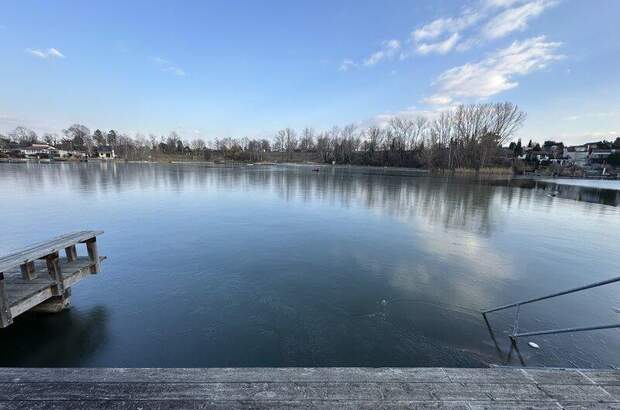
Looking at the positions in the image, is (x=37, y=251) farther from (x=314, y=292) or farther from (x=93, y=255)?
(x=314, y=292)

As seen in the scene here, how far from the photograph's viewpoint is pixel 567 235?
35.2 ft

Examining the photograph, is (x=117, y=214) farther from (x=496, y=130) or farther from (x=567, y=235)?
(x=496, y=130)

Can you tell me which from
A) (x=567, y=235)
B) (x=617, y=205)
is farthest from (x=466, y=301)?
(x=617, y=205)

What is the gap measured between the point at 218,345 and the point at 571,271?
843 cm

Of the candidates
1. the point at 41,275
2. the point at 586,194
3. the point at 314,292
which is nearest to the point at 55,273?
the point at 41,275

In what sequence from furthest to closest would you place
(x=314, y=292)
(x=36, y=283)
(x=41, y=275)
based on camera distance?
(x=314, y=292), (x=41, y=275), (x=36, y=283)

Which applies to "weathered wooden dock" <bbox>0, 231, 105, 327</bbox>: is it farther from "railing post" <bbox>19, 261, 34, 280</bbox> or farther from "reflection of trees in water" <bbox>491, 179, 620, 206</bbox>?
"reflection of trees in water" <bbox>491, 179, 620, 206</bbox>

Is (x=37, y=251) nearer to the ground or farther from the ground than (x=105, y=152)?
nearer to the ground

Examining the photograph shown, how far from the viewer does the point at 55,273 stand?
438 centimetres

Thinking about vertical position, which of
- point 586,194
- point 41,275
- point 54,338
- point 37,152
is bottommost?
point 54,338

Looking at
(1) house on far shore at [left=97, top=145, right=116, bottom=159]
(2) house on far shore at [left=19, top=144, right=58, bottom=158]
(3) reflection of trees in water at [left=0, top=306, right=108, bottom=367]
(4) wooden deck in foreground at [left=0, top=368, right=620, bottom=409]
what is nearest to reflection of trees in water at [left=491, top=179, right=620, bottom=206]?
(4) wooden deck in foreground at [left=0, top=368, right=620, bottom=409]

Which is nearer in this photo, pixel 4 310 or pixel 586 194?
pixel 4 310

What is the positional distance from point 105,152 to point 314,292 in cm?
9642

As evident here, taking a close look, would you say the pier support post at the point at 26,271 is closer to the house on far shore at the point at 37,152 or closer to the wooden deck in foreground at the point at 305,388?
the wooden deck in foreground at the point at 305,388
